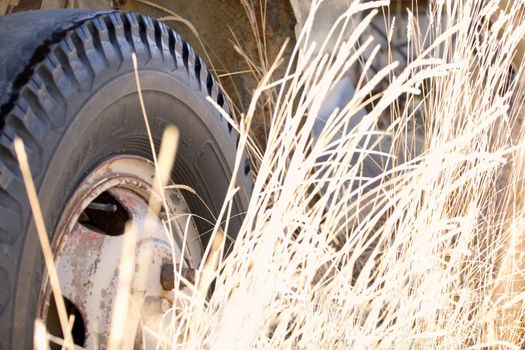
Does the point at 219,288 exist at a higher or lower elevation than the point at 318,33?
lower

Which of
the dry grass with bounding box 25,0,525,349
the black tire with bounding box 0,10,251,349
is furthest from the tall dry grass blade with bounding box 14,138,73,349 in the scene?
the dry grass with bounding box 25,0,525,349

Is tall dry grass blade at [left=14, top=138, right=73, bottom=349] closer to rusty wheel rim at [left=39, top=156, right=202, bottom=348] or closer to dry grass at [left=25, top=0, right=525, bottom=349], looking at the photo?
rusty wheel rim at [left=39, top=156, right=202, bottom=348]

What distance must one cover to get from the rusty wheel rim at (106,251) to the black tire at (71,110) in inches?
1.3

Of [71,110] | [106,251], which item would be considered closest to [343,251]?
[106,251]

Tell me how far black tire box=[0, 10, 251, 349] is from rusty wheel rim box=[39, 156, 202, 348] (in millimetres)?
34

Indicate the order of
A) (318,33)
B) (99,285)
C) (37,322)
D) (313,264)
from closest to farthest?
(37,322) → (99,285) → (313,264) → (318,33)

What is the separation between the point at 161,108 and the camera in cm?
187

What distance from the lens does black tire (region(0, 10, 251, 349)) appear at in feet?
4.48

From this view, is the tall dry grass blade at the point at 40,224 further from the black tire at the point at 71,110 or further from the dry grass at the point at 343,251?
the dry grass at the point at 343,251

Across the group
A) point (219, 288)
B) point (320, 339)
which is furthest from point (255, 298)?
point (320, 339)

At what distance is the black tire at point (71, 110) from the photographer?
53.8 inches

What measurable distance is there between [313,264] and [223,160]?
0.45 metres

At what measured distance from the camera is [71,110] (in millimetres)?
1518

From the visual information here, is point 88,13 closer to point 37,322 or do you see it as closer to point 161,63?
point 161,63
